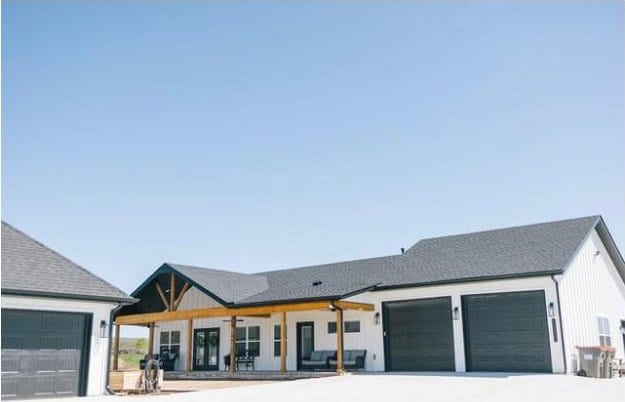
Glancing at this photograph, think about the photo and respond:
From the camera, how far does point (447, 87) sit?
1762cm

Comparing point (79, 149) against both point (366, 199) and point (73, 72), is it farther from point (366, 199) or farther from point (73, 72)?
point (366, 199)

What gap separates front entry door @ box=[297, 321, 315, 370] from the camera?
2239 centimetres

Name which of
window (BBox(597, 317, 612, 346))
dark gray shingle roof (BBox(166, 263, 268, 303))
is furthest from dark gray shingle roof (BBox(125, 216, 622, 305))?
window (BBox(597, 317, 612, 346))

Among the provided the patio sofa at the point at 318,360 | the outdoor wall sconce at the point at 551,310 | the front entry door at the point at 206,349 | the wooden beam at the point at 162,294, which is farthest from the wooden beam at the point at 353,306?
the wooden beam at the point at 162,294

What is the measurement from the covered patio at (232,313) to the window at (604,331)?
745cm

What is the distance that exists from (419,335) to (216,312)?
7357 millimetres

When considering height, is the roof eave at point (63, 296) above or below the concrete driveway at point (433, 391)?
above

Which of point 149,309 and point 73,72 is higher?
point 73,72

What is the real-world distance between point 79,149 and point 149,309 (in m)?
9.40

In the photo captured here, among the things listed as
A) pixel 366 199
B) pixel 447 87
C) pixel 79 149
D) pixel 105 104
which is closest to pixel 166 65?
pixel 105 104

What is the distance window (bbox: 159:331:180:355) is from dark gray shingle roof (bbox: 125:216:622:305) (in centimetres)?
278

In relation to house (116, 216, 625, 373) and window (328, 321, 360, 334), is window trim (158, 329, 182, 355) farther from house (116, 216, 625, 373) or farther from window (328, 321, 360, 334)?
window (328, 321, 360, 334)

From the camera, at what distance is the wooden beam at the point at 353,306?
19.0m

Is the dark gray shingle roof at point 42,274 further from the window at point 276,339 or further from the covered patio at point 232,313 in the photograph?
the window at point 276,339
